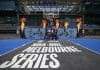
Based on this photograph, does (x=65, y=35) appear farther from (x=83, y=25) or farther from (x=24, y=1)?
(x=24, y=1)

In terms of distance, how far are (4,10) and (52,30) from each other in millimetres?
15680

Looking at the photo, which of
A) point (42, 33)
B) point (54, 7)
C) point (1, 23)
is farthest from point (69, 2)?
point (1, 23)

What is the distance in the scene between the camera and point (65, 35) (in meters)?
43.7

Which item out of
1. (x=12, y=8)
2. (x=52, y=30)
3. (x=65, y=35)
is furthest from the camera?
(x=12, y=8)

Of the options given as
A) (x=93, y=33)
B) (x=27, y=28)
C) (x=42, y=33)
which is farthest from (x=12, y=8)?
(x=93, y=33)

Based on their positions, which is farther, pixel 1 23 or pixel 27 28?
pixel 1 23

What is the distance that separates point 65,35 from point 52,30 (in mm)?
7072

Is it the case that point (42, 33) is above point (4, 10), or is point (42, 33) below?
below

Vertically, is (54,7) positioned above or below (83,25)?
above

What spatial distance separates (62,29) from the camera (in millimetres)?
44281

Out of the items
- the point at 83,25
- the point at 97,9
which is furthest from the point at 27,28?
the point at 97,9

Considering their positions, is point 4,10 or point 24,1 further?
point 4,10

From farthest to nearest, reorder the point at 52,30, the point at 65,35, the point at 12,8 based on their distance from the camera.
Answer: the point at 12,8
the point at 65,35
the point at 52,30

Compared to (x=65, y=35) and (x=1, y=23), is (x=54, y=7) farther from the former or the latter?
(x=1, y=23)
